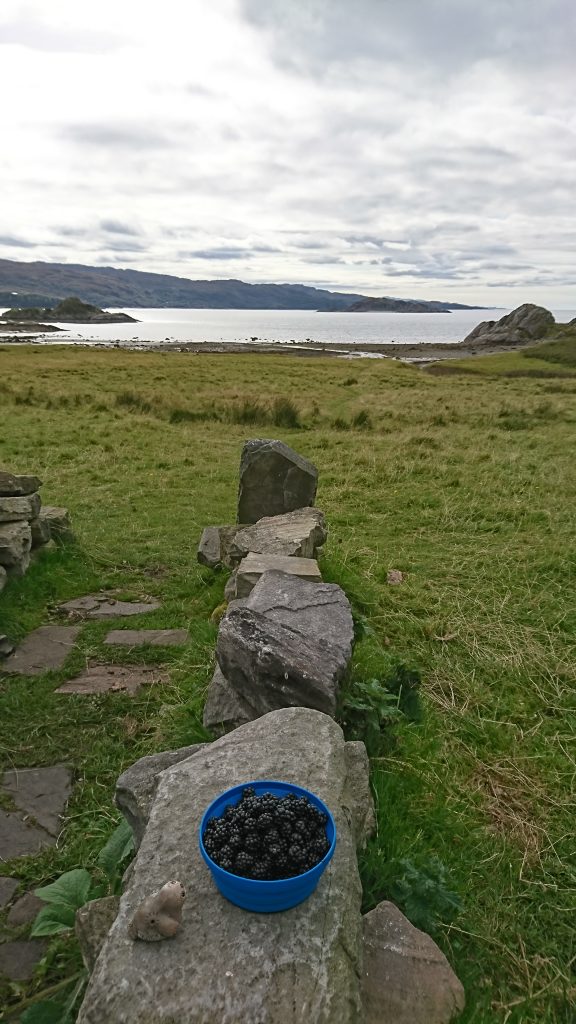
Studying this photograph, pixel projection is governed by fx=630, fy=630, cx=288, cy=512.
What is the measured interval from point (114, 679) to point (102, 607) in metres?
1.93

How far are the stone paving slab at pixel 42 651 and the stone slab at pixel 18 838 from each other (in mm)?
2086

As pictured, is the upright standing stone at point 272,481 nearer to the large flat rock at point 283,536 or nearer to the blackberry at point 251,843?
the large flat rock at point 283,536

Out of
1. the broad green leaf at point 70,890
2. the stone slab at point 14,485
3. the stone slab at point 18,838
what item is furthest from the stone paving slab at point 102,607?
the broad green leaf at point 70,890

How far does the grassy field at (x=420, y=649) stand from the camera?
3.82 m

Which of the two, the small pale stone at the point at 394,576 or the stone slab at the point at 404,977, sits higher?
the stone slab at the point at 404,977

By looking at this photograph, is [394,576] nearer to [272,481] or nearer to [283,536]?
[283,536]

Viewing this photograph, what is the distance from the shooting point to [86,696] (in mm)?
6125

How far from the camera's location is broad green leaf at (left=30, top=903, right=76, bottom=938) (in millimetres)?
3461

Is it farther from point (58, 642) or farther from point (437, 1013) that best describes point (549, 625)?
point (58, 642)

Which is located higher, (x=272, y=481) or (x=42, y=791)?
(x=272, y=481)

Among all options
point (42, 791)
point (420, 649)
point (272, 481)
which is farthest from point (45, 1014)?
point (272, 481)

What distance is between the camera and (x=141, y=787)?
3930mm

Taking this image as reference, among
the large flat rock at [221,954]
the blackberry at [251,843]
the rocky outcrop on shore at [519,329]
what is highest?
the rocky outcrop on shore at [519,329]

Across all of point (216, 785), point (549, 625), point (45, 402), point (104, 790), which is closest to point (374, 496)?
point (549, 625)
